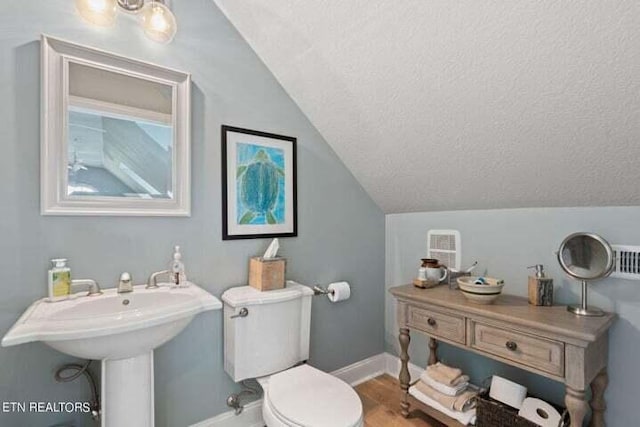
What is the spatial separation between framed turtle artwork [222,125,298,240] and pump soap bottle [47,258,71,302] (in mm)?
642

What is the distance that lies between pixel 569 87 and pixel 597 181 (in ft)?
1.61

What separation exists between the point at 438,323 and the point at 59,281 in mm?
1687

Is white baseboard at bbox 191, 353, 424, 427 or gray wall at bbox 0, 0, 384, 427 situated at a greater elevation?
gray wall at bbox 0, 0, 384, 427

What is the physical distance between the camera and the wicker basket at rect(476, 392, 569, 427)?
4.62 feet

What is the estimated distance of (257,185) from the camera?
5.72 feet

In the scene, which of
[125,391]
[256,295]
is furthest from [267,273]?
[125,391]

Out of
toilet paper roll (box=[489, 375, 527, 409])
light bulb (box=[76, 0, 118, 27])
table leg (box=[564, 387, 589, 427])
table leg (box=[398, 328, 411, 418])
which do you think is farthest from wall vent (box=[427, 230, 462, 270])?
light bulb (box=[76, 0, 118, 27])

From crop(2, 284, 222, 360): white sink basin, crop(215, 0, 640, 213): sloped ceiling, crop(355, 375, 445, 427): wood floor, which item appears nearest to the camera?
crop(2, 284, 222, 360): white sink basin

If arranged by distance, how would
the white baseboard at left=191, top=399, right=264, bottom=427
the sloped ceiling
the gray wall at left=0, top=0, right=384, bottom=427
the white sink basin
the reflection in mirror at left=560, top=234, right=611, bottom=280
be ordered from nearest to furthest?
the white sink basin
the sloped ceiling
the gray wall at left=0, top=0, right=384, bottom=427
the reflection in mirror at left=560, top=234, right=611, bottom=280
the white baseboard at left=191, top=399, right=264, bottom=427

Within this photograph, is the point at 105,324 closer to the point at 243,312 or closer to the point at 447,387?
the point at 243,312

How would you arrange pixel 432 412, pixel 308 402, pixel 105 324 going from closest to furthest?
1. pixel 105 324
2. pixel 308 402
3. pixel 432 412

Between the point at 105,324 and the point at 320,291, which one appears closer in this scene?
the point at 105,324

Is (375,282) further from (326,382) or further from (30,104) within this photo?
(30,104)

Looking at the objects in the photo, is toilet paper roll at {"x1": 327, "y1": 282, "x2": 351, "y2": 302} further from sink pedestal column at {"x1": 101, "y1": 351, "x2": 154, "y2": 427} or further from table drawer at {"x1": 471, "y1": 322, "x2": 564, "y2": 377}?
sink pedestal column at {"x1": 101, "y1": 351, "x2": 154, "y2": 427}
